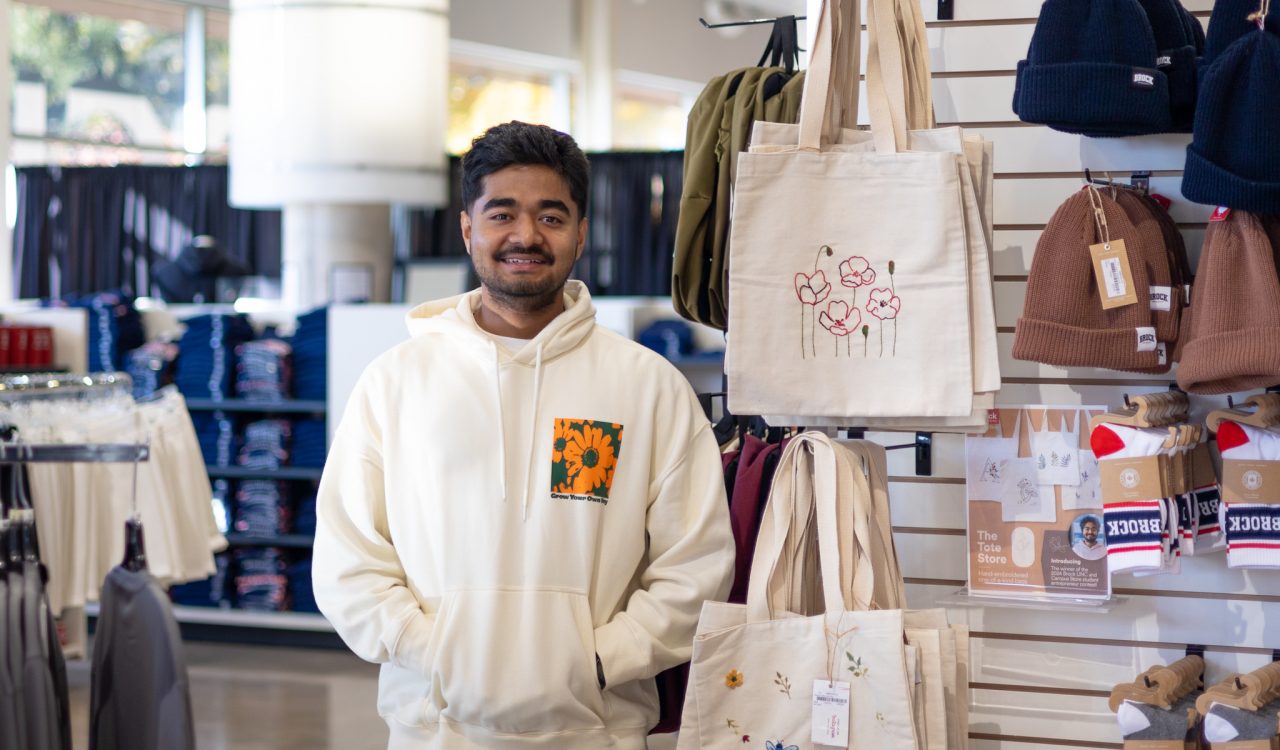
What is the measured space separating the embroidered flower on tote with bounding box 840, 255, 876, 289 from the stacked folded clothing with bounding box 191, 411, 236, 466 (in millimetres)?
5097

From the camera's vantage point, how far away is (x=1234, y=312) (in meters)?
2.51

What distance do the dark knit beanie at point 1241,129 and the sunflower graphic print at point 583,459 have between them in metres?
1.15

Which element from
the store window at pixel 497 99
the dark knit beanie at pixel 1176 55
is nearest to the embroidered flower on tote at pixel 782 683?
the dark knit beanie at pixel 1176 55

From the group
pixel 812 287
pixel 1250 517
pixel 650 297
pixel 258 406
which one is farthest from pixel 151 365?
pixel 1250 517

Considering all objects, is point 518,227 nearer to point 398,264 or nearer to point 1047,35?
point 1047,35

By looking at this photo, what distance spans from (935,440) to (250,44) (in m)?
5.75

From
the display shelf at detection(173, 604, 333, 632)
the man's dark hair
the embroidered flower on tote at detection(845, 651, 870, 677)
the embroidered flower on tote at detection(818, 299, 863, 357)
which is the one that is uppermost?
the man's dark hair

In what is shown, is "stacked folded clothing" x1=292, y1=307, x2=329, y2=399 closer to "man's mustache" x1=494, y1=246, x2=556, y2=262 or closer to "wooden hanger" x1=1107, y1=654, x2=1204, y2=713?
"man's mustache" x1=494, y1=246, x2=556, y2=262

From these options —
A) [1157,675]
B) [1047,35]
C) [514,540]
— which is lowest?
[1157,675]

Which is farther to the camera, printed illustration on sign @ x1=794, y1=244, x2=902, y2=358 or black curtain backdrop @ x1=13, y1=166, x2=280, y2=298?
black curtain backdrop @ x1=13, y1=166, x2=280, y2=298

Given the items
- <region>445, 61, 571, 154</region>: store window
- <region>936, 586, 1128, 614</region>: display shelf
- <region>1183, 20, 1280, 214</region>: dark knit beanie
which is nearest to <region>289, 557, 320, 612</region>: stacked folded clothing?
<region>936, 586, 1128, 614</region>: display shelf

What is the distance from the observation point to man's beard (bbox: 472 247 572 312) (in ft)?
7.74

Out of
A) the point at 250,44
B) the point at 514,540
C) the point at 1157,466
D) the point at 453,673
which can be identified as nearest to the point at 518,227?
the point at 514,540

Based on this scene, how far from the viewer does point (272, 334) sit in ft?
22.8
